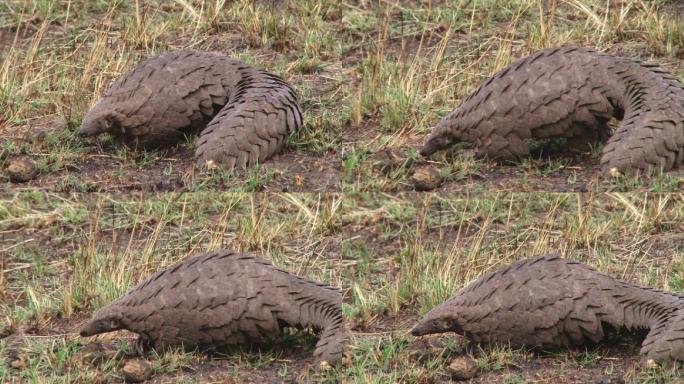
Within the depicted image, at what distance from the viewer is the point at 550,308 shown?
687cm

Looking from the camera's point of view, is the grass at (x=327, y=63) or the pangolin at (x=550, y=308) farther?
the grass at (x=327, y=63)

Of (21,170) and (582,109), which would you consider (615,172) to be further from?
(21,170)

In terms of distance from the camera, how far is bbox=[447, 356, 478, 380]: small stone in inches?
261

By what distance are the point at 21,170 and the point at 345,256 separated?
217cm

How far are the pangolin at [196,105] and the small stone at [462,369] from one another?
6.59ft

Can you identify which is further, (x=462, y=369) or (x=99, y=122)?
Answer: (x=99, y=122)

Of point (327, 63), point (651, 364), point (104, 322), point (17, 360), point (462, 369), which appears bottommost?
point (17, 360)

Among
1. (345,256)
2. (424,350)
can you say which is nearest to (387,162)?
(345,256)

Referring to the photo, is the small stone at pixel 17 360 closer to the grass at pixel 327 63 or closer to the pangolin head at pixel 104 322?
the pangolin head at pixel 104 322

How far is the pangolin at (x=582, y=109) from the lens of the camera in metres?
7.51

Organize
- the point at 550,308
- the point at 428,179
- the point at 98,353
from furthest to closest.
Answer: the point at 428,179, the point at 98,353, the point at 550,308

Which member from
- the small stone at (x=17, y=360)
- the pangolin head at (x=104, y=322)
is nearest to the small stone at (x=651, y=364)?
the pangolin head at (x=104, y=322)

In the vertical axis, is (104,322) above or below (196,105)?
below

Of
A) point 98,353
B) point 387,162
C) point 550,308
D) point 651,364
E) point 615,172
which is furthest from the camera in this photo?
point 387,162
